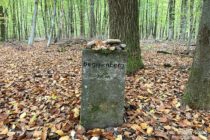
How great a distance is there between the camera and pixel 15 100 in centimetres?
515

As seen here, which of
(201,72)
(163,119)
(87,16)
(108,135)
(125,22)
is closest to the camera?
(108,135)

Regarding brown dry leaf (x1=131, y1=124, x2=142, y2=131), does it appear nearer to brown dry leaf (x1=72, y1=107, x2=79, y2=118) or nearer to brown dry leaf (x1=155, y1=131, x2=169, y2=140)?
brown dry leaf (x1=155, y1=131, x2=169, y2=140)

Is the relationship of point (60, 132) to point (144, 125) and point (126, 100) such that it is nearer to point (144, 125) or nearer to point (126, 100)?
point (144, 125)

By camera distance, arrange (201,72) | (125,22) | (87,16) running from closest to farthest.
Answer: (201,72) < (125,22) < (87,16)

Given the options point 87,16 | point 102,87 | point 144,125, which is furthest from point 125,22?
point 87,16

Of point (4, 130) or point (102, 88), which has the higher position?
point (102, 88)

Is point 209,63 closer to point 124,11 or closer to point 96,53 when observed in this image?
point 96,53

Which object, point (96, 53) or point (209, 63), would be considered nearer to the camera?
point (96, 53)

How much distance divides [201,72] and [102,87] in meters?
1.87

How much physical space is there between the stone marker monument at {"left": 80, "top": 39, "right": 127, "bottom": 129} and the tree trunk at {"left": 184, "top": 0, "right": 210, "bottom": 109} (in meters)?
1.51

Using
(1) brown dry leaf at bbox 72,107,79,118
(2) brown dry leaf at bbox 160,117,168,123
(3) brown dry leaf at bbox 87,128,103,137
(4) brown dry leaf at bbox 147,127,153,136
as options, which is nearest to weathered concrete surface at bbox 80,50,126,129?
(3) brown dry leaf at bbox 87,128,103,137

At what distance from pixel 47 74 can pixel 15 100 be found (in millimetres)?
2038

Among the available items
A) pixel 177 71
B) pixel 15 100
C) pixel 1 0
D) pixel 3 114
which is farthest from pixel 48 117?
pixel 1 0

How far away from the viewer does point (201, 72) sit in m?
4.34
